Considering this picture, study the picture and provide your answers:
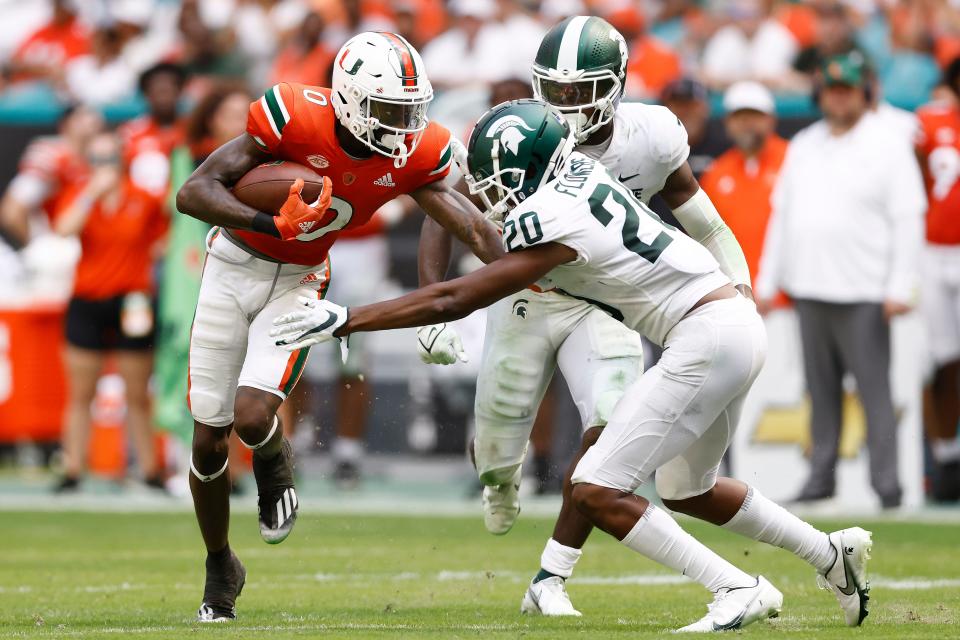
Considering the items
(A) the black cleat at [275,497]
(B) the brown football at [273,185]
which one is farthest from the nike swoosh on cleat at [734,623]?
(B) the brown football at [273,185]

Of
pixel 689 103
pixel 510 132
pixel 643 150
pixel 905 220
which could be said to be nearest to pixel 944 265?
pixel 905 220

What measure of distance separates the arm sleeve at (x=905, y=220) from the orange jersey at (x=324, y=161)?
151 inches

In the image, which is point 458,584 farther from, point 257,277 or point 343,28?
point 343,28

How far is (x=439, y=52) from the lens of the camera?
Answer: 1171 cm

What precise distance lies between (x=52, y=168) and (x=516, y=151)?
6744mm

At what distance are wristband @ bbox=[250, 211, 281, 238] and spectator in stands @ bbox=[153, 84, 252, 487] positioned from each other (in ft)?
13.7

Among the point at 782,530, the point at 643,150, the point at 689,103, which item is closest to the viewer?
the point at 782,530

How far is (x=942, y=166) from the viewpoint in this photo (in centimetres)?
919

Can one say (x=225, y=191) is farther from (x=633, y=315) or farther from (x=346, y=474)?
(x=346, y=474)

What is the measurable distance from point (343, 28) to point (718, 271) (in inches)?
286

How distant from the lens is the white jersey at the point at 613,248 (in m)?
4.48

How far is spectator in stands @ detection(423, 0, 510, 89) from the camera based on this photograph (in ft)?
37.3

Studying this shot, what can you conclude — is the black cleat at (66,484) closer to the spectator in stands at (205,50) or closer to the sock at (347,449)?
the sock at (347,449)

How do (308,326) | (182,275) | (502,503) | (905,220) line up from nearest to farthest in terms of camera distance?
(308,326) < (502,503) < (905,220) < (182,275)
